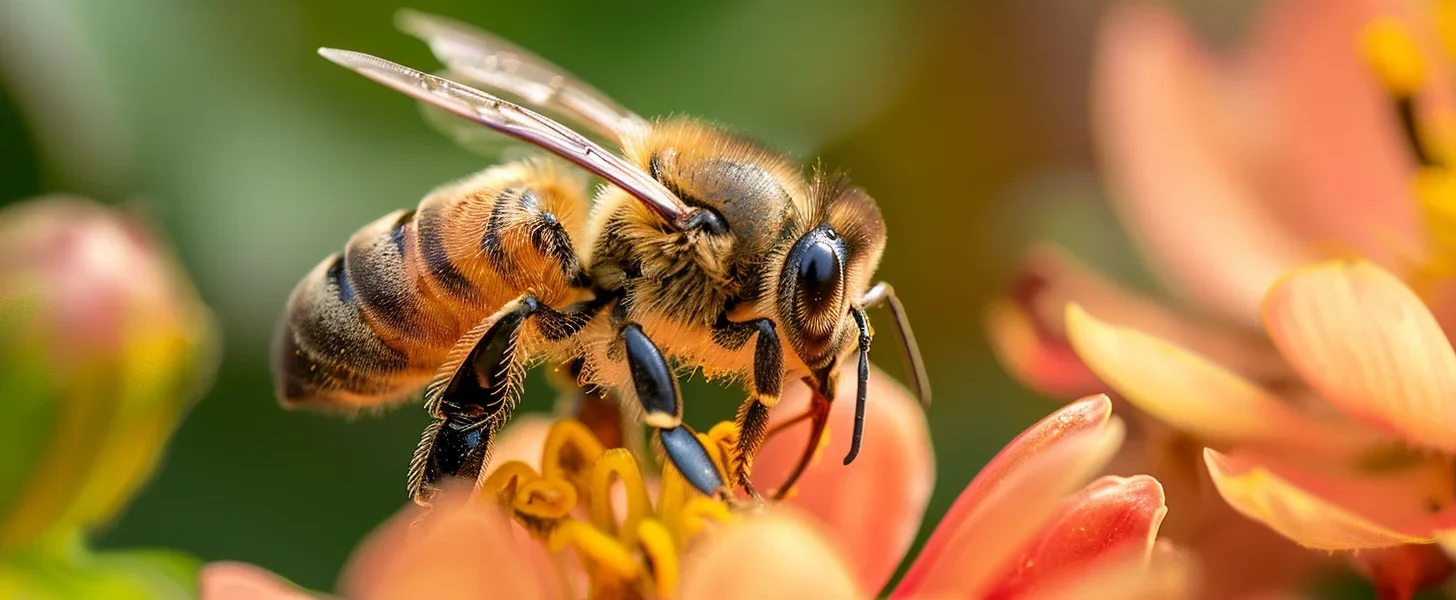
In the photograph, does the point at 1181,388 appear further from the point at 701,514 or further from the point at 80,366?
the point at 80,366

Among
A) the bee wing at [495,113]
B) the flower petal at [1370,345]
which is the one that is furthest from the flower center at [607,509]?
the flower petal at [1370,345]

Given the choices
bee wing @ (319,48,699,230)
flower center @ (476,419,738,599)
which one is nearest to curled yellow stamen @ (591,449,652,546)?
flower center @ (476,419,738,599)

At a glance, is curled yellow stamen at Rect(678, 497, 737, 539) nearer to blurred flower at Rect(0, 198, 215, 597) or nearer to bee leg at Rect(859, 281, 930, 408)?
bee leg at Rect(859, 281, 930, 408)

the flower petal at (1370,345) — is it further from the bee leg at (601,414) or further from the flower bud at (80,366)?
the flower bud at (80,366)

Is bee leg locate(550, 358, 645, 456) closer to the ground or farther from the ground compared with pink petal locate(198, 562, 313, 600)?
closer to the ground

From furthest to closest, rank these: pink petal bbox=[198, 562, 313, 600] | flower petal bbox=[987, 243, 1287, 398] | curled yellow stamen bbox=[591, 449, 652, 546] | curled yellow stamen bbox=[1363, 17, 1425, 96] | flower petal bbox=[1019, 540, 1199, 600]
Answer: curled yellow stamen bbox=[1363, 17, 1425, 96], flower petal bbox=[987, 243, 1287, 398], curled yellow stamen bbox=[591, 449, 652, 546], pink petal bbox=[198, 562, 313, 600], flower petal bbox=[1019, 540, 1199, 600]

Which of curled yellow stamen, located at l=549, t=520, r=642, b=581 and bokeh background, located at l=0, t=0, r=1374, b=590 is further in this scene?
bokeh background, located at l=0, t=0, r=1374, b=590
